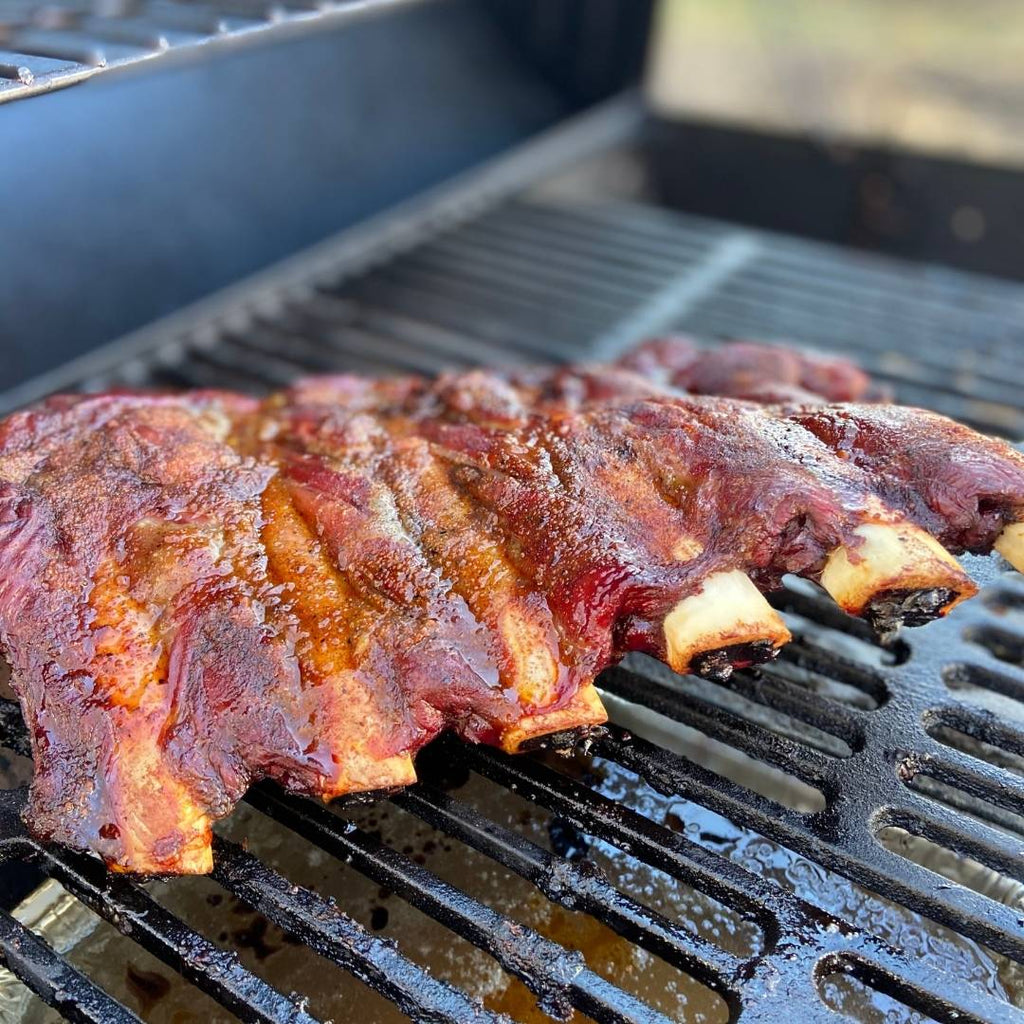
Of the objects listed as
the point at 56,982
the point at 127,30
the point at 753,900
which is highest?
the point at 127,30

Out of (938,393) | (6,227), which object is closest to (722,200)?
(938,393)

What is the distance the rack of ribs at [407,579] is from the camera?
189 centimetres

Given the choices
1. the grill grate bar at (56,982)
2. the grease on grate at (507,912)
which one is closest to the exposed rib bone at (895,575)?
the grease on grate at (507,912)

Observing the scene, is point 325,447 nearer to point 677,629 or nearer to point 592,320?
point 677,629

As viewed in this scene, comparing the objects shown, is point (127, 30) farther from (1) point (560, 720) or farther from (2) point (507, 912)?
(2) point (507, 912)

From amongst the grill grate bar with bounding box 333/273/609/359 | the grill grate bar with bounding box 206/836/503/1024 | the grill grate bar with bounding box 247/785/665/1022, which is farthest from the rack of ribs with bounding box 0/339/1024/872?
the grill grate bar with bounding box 333/273/609/359

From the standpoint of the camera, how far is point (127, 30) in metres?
2.48

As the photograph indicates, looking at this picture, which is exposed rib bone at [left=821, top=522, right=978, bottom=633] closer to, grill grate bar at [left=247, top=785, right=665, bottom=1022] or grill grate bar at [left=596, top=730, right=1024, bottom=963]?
grill grate bar at [left=596, top=730, right=1024, bottom=963]

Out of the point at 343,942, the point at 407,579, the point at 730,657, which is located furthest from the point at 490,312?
the point at 343,942

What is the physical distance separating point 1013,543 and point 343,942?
164 cm

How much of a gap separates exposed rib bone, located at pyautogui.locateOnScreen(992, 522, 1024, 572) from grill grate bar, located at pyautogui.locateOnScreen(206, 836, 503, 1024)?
143 cm

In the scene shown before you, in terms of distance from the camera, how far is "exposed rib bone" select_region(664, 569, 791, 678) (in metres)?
1.94

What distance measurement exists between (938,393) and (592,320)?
1549 millimetres

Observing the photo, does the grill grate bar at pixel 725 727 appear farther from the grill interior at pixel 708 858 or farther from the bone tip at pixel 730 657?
the bone tip at pixel 730 657
